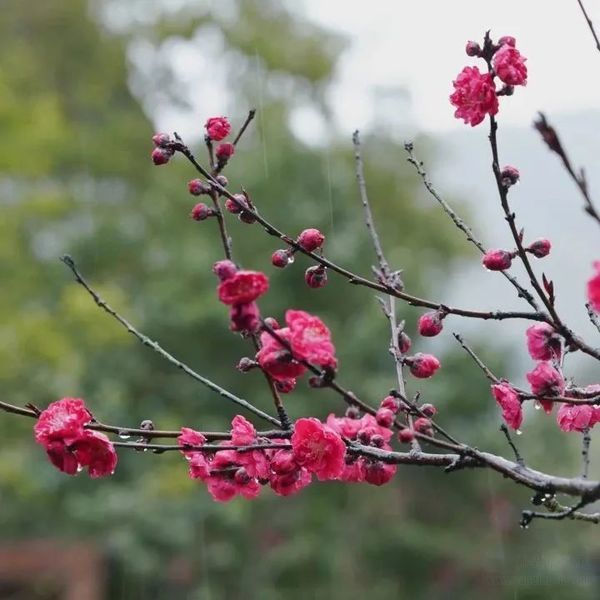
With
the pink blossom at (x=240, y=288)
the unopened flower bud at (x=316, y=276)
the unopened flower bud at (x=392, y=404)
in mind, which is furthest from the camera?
the unopened flower bud at (x=316, y=276)

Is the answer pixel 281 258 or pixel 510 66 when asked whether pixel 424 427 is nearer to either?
pixel 281 258

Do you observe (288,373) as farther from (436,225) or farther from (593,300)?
(436,225)

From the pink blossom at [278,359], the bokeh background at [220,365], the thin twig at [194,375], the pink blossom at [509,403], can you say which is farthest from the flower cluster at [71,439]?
the bokeh background at [220,365]

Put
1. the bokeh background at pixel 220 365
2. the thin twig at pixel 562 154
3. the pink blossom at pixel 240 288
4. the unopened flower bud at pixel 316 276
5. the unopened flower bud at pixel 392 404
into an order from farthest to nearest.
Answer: the bokeh background at pixel 220 365 < the unopened flower bud at pixel 316 276 < the unopened flower bud at pixel 392 404 < the pink blossom at pixel 240 288 < the thin twig at pixel 562 154

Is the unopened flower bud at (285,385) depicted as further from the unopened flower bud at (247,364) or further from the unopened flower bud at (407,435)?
the unopened flower bud at (407,435)

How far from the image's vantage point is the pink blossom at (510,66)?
→ 2.74ft

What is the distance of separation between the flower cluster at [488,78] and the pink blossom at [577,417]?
354 millimetres

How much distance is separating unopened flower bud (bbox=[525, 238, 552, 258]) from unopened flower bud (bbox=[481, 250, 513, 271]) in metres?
0.06

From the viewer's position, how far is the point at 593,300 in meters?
0.66

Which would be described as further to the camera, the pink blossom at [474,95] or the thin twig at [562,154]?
the pink blossom at [474,95]

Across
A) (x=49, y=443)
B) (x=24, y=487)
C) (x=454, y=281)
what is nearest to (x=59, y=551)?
A: (x=24, y=487)

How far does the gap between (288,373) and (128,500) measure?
15.2 ft

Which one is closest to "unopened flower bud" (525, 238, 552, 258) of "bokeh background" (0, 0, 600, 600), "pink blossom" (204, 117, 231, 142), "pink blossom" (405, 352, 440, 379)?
"pink blossom" (405, 352, 440, 379)

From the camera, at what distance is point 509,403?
930 mm
